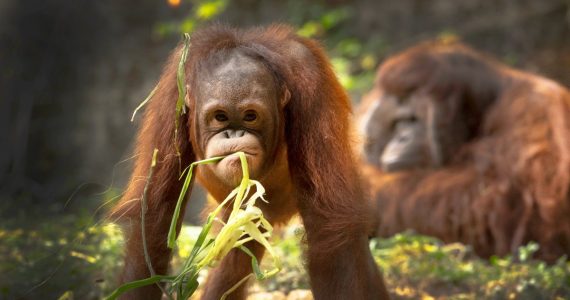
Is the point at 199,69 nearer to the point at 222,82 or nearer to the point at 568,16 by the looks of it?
the point at 222,82

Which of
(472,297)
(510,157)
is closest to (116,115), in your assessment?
(510,157)

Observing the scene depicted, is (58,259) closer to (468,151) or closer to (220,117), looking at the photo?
(220,117)

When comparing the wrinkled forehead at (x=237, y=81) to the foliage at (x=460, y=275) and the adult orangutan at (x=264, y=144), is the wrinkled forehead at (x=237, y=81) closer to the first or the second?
the adult orangutan at (x=264, y=144)

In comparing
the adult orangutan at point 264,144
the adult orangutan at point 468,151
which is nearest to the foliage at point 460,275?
the adult orangutan at point 468,151

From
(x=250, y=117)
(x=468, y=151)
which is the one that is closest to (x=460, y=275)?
(x=250, y=117)

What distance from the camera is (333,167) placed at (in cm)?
300

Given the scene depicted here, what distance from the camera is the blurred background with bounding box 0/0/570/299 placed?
5398 millimetres

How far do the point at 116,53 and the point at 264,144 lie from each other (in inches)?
221

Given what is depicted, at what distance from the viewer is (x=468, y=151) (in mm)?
6094

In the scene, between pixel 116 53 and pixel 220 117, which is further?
pixel 116 53

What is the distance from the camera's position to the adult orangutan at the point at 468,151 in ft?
17.9

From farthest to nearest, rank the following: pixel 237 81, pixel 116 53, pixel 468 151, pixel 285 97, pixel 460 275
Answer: pixel 116 53 < pixel 468 151 < pixel 460 275 < pixel 285 97 < pixel 237 81

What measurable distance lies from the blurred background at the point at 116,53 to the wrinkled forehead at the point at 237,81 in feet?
4.23

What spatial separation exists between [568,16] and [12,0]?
5324 mm
